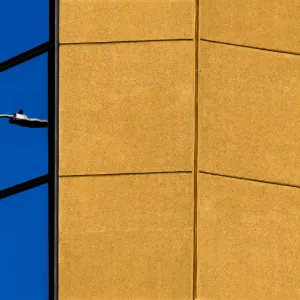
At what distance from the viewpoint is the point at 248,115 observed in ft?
37.7

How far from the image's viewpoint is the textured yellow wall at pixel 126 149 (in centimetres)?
1129

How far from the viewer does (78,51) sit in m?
11.6

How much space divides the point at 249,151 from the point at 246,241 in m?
0.84

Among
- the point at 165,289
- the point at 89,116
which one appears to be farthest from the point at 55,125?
the point at 165,289

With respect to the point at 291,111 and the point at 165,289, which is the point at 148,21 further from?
the point at 165,289

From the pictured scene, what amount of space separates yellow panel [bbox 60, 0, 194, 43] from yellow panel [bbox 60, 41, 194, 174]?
4.4 inches

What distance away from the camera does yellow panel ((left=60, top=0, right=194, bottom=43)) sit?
455 inches

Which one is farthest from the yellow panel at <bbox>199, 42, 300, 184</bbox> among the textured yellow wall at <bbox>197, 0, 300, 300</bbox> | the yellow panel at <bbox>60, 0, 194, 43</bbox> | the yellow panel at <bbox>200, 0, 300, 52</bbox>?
the yellow panel at <bbox>60, 0, 194, 43</bbox>
